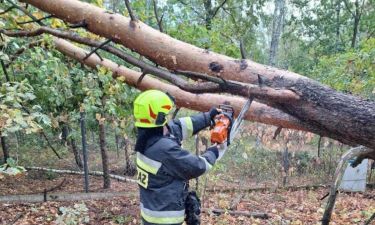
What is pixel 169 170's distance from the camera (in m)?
3.32

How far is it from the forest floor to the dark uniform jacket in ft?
7.58

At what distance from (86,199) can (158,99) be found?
5355 mm

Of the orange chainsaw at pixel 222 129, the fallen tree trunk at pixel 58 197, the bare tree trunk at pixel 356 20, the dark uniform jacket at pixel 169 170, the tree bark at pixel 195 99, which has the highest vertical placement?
the bare tree trunk at pixel 356 20

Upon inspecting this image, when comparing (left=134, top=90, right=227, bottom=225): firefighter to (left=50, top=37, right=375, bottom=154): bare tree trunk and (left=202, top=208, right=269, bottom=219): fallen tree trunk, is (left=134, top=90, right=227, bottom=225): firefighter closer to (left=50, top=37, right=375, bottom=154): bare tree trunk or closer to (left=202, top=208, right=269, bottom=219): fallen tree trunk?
(left=50, top=37, right=375, bottom=154): bare tree trunk

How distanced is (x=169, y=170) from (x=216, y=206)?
189 inches

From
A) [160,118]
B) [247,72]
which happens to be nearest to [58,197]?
[160,118]

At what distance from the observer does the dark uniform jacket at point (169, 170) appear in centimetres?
320

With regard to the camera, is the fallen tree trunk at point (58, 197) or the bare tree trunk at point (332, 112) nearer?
the bare tree trunk at point (332, 112)

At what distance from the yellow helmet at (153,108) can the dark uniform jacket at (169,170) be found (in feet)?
0.61

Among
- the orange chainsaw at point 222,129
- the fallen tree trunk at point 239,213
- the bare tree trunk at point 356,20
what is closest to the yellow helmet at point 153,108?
the orange chainsaw at point 222,129

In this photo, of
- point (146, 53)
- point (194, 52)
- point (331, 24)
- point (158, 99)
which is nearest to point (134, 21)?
point (146, 53)

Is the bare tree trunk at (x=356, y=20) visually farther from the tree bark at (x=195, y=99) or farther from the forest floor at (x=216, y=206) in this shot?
the tree bark at (x=195, y=99)

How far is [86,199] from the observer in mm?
7762

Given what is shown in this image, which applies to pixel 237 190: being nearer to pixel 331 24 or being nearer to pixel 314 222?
pixel 314 222
